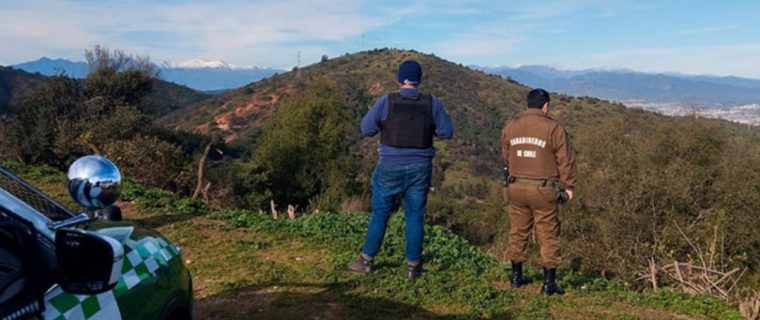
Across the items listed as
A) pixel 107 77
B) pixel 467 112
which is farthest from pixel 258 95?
pixel 107 77

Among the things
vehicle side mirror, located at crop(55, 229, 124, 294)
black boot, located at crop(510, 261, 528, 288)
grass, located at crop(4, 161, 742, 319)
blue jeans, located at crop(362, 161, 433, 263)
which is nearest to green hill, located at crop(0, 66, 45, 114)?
grass, located at crop(4, 161, 742, 319)

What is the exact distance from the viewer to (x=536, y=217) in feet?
18.7

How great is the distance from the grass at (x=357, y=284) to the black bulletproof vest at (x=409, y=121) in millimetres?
1317

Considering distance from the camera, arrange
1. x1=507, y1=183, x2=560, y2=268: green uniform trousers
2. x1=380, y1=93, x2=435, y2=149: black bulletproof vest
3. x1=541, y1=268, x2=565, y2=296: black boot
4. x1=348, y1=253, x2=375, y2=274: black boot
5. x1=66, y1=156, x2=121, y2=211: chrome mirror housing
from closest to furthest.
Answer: x1=66, y1=156, x2=121, y2=211: chrome mirror housing, x1=380, y1=93, x2=435, y2=149: black bulletproof vest, x1=507, y1=183, x2=560, y2=268: green uniform trousers, x1=541, y1=268, x2=565, y2=296: black boot, x1=348, y1=253, x2=375, y2=274: black boot

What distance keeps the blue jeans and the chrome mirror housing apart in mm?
3078

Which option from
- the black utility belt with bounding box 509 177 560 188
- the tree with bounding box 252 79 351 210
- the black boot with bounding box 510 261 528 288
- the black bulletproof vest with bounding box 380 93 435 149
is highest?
the black bulletproof vest with bounding box 380 93 435 149

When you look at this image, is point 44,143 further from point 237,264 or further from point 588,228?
point 237,264

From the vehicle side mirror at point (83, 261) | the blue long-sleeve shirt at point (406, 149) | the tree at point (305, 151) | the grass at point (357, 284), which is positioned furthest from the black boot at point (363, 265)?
the tree at point (305, 151)

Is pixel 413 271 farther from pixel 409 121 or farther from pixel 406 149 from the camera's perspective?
pixel 409 121

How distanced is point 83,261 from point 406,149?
13.0 feet

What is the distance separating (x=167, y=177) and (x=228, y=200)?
158 centimetres

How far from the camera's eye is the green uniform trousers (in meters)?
5.61

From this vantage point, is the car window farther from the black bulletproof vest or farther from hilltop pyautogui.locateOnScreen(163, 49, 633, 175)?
hilltop pyautogui.locateOnScreen(163, 49, 633, 175)

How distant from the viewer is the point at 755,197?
21.9m
